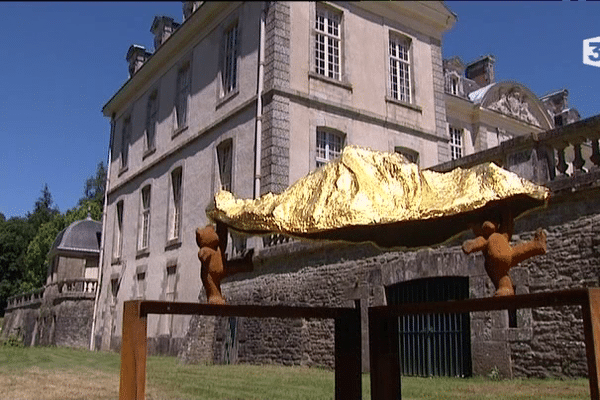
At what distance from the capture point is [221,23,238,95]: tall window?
17062 mm

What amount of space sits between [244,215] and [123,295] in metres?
19.8

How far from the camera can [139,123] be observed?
920 inches

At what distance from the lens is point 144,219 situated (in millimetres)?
22250

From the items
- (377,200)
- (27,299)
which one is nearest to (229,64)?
(377,200)

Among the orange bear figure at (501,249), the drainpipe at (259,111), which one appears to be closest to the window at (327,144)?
the drainpipe at (259,111)

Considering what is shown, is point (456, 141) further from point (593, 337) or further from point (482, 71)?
point (593, 337)

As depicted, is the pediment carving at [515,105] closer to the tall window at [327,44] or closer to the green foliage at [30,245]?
the tall window at [327,44]

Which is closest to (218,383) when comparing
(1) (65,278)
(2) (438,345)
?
(2) (438,345)

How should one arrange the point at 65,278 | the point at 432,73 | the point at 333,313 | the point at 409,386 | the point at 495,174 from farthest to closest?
1. the point at 65,278
2. the point at 432,73
3. the point at 409,386
4. the point at 333,313
5. the point at 495,174

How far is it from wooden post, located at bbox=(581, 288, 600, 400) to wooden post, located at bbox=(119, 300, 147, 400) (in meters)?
2.06

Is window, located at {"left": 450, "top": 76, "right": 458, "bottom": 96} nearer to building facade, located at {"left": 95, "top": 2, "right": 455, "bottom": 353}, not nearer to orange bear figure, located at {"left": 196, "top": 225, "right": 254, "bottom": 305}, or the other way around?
building facade, located at {"left": 95, "top": 2, "right": 455, "bottom": 353}

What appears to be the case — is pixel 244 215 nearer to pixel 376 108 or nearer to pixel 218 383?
pixel 218 383

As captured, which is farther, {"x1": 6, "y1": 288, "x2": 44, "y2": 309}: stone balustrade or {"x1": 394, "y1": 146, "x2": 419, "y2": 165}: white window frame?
{"x1": 6, "y1": 288, "x2": 44, "y2": 309}: stone balustrade

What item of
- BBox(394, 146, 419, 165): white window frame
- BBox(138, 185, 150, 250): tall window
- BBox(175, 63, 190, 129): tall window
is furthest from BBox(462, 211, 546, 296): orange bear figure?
BBox(138, 185, 150, 250): tall window
